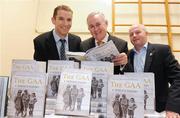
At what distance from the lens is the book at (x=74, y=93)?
1.12 metres

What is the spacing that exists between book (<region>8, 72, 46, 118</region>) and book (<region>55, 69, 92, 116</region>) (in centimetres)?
8

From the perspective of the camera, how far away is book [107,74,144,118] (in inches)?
42.8

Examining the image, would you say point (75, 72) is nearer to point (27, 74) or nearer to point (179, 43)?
point (27, 74)

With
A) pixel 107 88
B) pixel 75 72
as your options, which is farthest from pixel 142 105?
pixel 75 72

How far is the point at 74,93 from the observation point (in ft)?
3.76

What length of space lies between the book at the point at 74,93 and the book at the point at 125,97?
0.34 feet

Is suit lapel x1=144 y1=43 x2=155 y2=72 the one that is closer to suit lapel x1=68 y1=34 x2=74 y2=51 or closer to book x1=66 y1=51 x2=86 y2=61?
suit lapel x1=68 y1=34 x2=74 y2=51

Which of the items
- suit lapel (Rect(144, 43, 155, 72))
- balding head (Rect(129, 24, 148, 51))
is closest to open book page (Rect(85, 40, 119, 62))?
suit lapel (Rect(144, 43, 155, 72))

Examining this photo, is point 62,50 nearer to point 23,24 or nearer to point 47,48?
point 47,48

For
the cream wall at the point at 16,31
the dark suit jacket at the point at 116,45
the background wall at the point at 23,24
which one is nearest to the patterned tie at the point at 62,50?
the dark suit jacket at the point at 116,45

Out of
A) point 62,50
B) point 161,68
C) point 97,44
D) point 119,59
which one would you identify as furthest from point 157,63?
point 62,50

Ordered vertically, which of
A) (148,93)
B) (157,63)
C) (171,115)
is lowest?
(171,115)

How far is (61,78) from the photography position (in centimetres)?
119

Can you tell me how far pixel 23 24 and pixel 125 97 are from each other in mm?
2621
